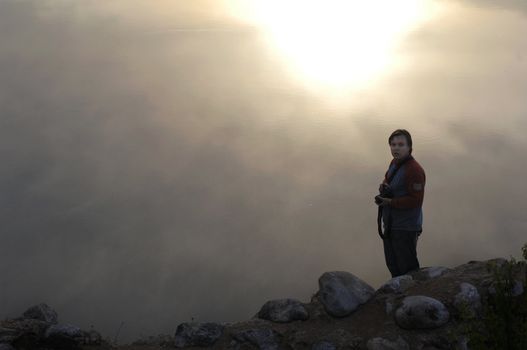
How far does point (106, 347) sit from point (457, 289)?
3767 millimetres

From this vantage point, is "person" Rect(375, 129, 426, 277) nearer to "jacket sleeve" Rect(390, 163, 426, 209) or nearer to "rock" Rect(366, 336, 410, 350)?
"jacket sleeve" Rect(390, 163, 426, 209)

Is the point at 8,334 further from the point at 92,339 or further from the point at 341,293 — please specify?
the point at 341,293

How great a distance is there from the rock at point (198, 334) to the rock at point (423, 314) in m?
1.91

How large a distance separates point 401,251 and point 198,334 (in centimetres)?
256

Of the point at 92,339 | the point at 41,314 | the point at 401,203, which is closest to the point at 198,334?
the point at 92,339

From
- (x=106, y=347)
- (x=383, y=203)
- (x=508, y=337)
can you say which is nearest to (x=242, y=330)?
(x=106, y=347)

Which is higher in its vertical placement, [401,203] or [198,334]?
[401,203]

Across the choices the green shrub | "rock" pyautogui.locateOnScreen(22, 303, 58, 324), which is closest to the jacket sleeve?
the green shrub

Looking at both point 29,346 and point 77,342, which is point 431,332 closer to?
point 77,342

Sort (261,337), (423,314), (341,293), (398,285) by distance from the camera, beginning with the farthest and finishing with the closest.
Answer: (398,285) < (341,293) < (261,337) < (423,314)

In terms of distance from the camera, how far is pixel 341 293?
7414mm

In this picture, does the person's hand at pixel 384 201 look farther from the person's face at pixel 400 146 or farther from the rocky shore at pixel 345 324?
the rocky shore at pixel 345 324

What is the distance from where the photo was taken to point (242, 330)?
23.8 feet

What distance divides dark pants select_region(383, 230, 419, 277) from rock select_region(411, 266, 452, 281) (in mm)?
144
